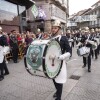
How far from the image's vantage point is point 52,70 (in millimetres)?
3729

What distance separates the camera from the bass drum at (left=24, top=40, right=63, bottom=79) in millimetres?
3443

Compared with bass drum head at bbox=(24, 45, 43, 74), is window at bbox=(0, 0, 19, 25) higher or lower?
higher

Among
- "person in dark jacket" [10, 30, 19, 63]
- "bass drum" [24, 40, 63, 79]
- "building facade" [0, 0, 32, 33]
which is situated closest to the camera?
"bass drum" [24, 40, 63, 79]

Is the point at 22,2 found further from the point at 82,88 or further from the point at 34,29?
the point at 34,29

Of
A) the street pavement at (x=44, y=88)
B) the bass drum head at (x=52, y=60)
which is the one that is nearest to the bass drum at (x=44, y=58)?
the bass drum head at (x=52, y=60)

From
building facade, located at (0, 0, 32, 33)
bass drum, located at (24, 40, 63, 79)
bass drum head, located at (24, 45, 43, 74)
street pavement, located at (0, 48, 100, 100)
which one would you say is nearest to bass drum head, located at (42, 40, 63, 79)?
bass drum, located at (24, 40, 63, 79)

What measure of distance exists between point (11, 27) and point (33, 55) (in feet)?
35.2

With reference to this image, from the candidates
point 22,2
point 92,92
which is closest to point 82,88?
point 92,92

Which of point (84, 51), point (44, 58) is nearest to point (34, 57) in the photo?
point (44, 58)

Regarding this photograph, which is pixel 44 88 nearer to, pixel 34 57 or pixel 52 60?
pixel 52 60

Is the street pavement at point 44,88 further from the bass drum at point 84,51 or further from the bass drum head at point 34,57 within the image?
the bass drum head at point 34,57

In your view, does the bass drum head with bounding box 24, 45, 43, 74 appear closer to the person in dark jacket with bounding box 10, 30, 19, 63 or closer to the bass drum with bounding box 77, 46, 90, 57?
the bass drum with bounding box 77, 46, 90, 57

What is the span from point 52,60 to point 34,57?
40 cm

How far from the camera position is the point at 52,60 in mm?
3768
